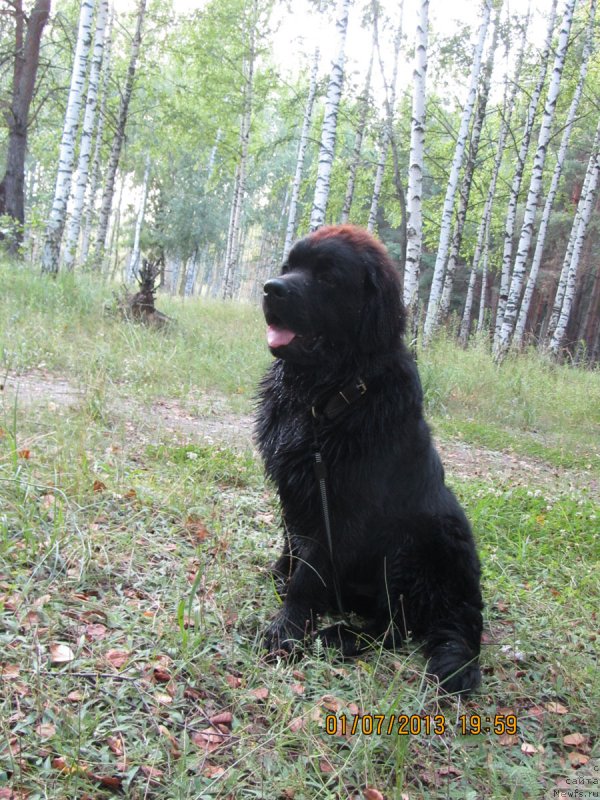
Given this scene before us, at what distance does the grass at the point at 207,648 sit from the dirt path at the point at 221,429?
0.17m

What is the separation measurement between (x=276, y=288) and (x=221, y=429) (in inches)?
Answer: 114

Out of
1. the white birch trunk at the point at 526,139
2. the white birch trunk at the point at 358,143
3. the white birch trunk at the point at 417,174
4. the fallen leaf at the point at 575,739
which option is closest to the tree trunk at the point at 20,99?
the white birch trunk at the point at 358,143

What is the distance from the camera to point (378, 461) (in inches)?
96.7

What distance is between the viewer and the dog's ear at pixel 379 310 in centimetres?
251

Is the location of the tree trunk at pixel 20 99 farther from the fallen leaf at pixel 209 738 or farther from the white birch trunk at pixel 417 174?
the fallen leaf at pixel 209 738

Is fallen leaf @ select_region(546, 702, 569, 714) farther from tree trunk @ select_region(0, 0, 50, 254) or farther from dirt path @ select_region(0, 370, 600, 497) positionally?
tree trunk @ select_region(0, 0, 50, 254)

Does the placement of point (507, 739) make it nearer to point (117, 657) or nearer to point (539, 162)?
point (117, 657)

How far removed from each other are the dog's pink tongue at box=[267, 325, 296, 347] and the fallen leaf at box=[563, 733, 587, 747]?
183 cm

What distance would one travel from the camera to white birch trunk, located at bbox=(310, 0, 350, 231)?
35.0 ft

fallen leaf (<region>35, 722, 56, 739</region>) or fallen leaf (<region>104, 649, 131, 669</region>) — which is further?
fallen leaf (<region>104, 649, 131, 669</region>)

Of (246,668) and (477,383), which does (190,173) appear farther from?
(246,668)
